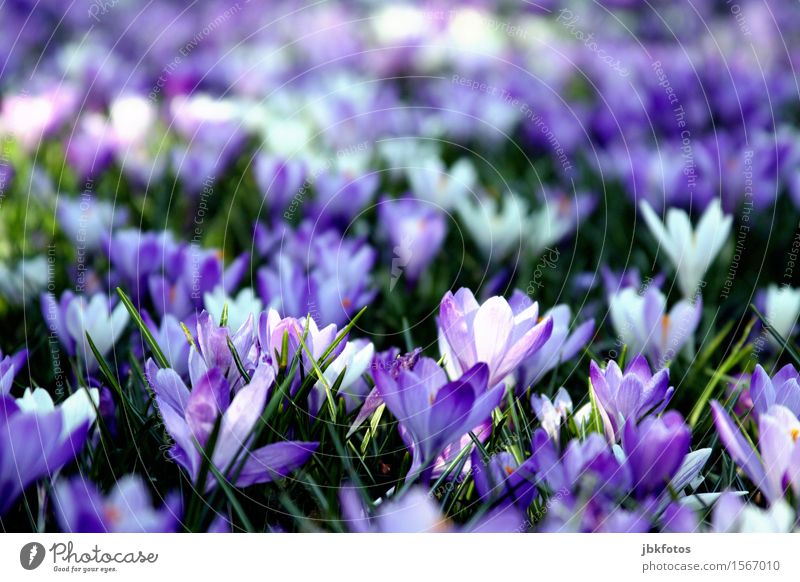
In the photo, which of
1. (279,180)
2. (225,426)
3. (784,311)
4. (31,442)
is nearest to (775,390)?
(784,311)

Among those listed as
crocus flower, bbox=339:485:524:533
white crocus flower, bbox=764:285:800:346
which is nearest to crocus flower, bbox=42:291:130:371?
crocus flower, bbox=339:485:524:533

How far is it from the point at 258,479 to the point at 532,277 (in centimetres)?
43

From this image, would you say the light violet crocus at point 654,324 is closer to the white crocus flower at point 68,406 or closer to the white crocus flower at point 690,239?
the white crocus flower at point 690,239

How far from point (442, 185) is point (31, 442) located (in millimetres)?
596

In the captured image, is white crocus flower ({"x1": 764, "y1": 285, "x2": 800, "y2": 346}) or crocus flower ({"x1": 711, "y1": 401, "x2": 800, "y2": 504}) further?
white crocus flower ({"x1": 764, "y1": 285, "x2": 800, "y2": 346})

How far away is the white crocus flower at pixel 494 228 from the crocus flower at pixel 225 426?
43 cm

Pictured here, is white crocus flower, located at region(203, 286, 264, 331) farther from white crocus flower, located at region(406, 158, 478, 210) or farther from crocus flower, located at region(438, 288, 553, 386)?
white crocus flower, located at region(406, 158, 478, 210)

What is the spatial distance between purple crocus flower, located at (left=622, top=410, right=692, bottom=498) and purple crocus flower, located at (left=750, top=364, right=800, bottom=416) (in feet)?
0.22

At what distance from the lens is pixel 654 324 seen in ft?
2.13

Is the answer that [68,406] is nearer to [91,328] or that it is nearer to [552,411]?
[91,328]

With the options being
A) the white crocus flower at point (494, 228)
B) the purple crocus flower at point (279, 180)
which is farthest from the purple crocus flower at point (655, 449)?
the purple crocus flower at point (279, 180)

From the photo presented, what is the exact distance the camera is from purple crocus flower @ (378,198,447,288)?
823mm
